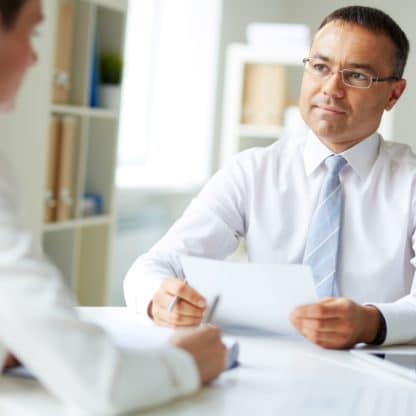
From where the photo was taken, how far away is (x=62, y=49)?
348cm

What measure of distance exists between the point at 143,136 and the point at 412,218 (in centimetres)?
325

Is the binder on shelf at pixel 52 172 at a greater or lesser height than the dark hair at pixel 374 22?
lesser

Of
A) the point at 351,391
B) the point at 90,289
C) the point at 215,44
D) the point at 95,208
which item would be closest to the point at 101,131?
the point at 95,208

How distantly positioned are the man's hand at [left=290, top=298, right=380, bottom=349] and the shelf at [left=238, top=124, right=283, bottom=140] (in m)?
3.60

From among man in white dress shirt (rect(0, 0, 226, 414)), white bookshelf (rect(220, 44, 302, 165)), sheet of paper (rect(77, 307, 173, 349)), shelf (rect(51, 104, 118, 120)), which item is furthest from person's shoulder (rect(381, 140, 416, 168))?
white bookshelf (rect(220, 44, 302, 165))

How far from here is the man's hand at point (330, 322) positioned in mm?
1657

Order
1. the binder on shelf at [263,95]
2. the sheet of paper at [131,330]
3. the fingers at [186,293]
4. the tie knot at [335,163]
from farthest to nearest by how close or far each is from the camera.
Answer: the binder on shelf at [263,95] → the tie knot at [335,163] → the fingers at [186,293] → the sheet of paper at [131,330]

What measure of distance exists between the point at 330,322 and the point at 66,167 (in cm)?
209

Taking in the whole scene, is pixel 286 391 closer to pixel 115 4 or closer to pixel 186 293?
pixel 186 293

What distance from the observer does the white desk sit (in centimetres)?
119

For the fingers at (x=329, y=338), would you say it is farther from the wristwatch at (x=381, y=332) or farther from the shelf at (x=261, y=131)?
the shelf at (x=261, y=131)

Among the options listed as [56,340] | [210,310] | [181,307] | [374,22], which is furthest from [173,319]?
[374,22]

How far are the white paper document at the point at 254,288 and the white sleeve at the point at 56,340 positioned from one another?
47 cm

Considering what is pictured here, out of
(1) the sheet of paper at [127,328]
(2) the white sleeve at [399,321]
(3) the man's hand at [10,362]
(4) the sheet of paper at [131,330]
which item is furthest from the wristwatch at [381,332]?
(3) the man's hand at [10,362]
